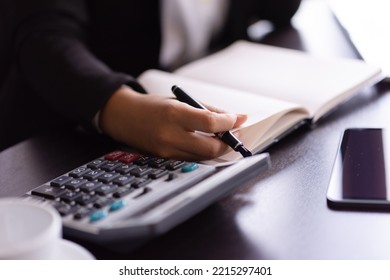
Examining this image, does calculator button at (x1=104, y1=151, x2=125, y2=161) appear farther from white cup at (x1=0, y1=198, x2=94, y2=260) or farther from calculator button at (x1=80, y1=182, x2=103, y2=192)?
white cup at (x1=0, y1=198, x2=94, y2=260)

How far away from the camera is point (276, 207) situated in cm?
61

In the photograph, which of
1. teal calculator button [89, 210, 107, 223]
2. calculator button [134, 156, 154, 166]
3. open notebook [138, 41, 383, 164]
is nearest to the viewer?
teal calculator button [89, 210, 107, 223]

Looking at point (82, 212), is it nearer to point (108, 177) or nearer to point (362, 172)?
→ point (108, 177)

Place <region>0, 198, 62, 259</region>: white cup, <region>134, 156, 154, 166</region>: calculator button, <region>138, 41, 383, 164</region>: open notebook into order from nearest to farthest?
<region>0, 198, 62, 259</region>: white cup, <region>134, 156, 154, 166</region>: calculator button, <region>138, 41, 383, 164</region>: open notebook

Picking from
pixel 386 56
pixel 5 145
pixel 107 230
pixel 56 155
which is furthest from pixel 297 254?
pixel 5 145

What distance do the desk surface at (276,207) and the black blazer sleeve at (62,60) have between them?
0.05 metres

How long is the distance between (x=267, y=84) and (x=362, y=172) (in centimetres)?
28

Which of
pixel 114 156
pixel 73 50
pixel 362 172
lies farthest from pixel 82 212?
pixel 73 50

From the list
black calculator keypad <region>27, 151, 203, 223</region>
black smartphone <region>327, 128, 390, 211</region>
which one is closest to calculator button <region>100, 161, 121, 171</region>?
black calculator keypad <region>27, 151, 203, 223</region>

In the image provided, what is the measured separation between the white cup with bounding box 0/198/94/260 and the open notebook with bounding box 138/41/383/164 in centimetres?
25

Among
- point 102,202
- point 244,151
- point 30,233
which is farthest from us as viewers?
point 244,151

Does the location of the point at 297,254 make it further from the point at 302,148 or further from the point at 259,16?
the point at 259,16

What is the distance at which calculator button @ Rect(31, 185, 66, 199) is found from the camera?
0.59m
